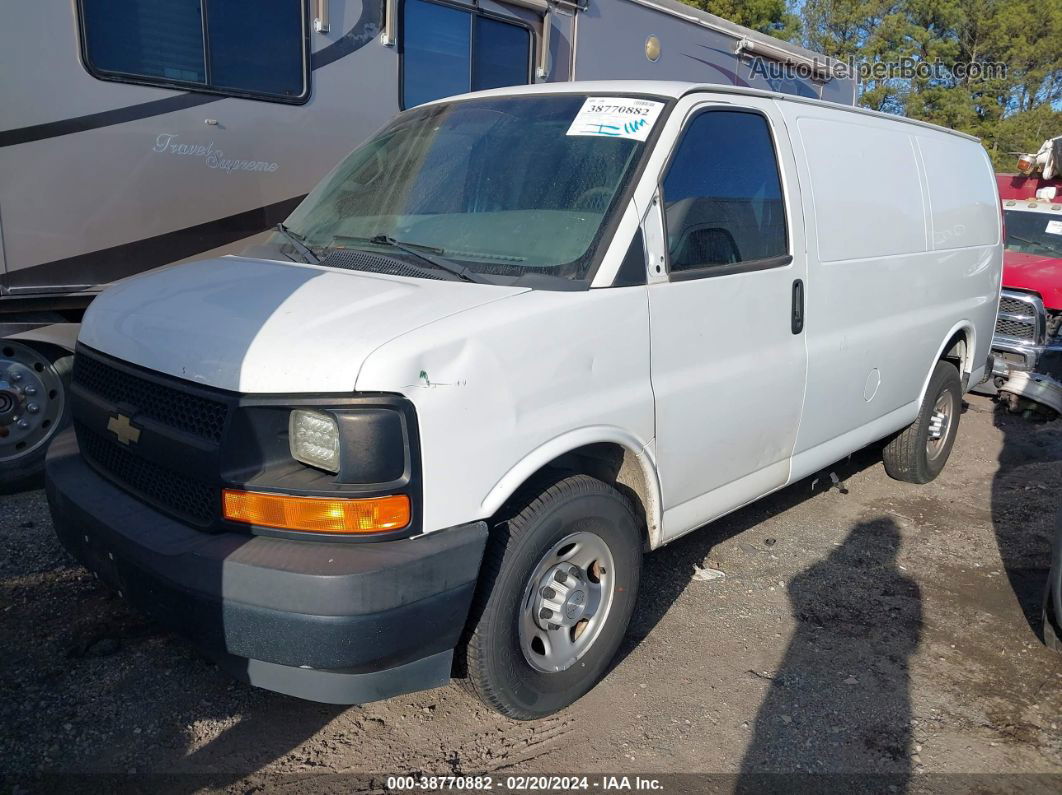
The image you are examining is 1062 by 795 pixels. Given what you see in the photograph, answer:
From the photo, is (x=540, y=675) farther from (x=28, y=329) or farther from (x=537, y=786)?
(x=28, y=329)

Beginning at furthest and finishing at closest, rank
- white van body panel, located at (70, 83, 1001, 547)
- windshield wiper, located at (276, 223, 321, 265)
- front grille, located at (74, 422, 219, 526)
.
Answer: windshield wiper, located at (276, 223, 321, 265) → front grille, located at (74, 422, 219, 526) → white van body panel, located at (70, 83, 1001, 547)

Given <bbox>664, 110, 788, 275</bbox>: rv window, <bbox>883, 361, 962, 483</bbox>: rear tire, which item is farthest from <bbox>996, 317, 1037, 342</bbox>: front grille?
<bbox>664, 110, 788, 275</bbox>: rv window

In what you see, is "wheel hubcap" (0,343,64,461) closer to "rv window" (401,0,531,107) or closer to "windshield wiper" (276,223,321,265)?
"windshield wiper" (276,223,321,265)

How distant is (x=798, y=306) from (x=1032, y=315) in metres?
5.50

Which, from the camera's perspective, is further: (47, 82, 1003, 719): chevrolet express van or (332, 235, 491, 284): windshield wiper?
(332, 235, 491, 284): windshield wiper

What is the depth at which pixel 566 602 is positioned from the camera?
304 centimetres

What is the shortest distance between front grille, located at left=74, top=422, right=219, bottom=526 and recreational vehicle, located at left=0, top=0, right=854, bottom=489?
183 cm

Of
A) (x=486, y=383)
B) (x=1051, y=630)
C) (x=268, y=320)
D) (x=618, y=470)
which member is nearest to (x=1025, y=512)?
(x=1051, y=630)

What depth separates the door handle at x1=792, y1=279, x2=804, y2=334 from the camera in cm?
376

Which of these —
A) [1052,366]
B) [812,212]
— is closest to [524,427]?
[812,212]

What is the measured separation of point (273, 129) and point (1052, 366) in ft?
23.9

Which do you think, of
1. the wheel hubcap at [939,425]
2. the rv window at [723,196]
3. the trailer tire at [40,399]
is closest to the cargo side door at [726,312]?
the rv window at [723,196]

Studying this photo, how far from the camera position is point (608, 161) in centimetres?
323

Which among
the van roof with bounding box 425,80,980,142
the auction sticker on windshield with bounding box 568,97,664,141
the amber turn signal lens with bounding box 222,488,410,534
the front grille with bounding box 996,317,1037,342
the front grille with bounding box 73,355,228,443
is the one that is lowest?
the front grille with bounding box 996,317,1037,342
